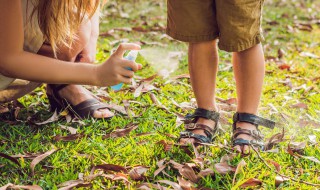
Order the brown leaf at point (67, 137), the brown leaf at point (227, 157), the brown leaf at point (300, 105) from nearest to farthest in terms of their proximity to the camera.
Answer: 1. the brown leaf at point (227, 157)
2. the brown leaf at point (67, 137)
3. the brown leaf at point (300, 105)

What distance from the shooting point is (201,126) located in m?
2.73

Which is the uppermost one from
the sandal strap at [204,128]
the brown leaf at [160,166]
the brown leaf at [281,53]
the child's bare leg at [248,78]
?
the child's bare leg at [248,78]

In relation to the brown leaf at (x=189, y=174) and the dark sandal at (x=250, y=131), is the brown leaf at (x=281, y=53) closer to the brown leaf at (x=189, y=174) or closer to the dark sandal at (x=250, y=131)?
the dark sandal at (x=250, y=131)

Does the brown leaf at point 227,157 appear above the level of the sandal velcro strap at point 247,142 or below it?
below

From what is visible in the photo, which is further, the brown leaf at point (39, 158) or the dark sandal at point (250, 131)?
the dark sandal at point (250, 131)

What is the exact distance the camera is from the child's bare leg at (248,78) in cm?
262

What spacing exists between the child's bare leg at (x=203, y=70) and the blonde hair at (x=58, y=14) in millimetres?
568

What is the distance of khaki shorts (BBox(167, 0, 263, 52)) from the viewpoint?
2512mm

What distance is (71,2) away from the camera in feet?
7.72

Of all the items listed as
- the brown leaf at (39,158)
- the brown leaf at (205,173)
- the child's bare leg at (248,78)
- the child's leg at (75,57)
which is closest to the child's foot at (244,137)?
the child's bare leg at (248,78)

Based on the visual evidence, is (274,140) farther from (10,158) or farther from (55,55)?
(10,158)

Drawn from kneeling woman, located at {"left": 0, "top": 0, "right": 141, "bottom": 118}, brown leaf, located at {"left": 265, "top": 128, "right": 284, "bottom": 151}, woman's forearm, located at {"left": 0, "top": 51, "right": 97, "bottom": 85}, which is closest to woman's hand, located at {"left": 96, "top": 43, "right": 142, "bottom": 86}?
kneeling woman, located at {"left": 0, "top": 0, "right": 141, "bottom": 118}

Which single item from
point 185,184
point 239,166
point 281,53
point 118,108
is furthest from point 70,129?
point 281,53

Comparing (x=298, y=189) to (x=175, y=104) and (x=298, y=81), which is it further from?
(x=298, y=81)
